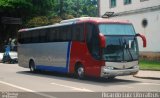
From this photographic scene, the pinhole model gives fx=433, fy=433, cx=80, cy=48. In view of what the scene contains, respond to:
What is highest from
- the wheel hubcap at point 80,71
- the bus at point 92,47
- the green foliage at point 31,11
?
the green foliage at point 31,11

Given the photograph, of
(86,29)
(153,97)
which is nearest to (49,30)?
(86,29)

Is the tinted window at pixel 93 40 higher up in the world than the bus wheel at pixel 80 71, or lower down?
higher up

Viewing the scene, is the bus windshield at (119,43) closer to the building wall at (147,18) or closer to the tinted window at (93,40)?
the tinted window at (93,40)

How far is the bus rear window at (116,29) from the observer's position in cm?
2173

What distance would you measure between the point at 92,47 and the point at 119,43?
1.42m

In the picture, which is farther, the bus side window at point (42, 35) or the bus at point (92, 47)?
the bus side window at point (42, 35)

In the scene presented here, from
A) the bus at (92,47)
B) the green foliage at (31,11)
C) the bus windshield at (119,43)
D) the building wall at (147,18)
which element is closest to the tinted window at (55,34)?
the bus at (92,47)

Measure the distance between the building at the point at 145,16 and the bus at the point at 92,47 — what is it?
14763 millimetres

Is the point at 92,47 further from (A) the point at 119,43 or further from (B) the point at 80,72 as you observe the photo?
(B) the point at 80,72

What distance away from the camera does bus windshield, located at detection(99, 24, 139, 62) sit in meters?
21.2

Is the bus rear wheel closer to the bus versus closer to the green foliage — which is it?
the bus

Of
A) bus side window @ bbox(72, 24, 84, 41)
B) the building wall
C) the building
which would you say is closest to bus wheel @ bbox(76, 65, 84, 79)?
bus side window @ bbox(72, 24, 84, 41)

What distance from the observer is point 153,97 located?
14820mm

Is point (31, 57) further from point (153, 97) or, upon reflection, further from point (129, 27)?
point (153, 97)
